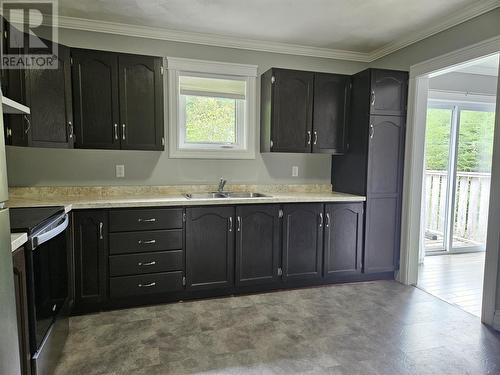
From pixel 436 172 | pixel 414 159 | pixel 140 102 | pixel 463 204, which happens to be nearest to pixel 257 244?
pixel 140 102

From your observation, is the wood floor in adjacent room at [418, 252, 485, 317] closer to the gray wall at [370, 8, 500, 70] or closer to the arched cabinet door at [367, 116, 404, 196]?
the arched cabinet door at [367, 116, 404, 196]

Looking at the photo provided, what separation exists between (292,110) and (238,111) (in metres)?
0.61

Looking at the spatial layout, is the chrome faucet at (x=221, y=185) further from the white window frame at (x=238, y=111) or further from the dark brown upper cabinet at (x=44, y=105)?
the dark brown upper cabinet at (x=44, y=105)

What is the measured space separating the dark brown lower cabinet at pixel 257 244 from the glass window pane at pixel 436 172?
2515 millimetres

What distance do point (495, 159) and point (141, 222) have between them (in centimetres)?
280

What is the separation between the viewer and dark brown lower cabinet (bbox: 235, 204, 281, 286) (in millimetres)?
3053

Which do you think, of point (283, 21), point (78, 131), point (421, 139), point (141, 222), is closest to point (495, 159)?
point (421, 139)

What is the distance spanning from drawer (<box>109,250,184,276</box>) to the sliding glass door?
335 centimetres

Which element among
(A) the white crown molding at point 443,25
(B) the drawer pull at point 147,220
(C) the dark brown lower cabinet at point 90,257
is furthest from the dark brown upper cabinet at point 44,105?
(A) the white crown molding at point 443,25

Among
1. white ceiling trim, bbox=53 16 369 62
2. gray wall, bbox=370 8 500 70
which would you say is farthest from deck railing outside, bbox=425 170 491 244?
white ceiling trim, bbox=53 16 369 62

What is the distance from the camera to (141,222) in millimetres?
2770

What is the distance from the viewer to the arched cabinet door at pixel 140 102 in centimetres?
294

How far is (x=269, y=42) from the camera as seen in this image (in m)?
3.53

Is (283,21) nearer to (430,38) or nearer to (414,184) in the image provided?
(430,38)
